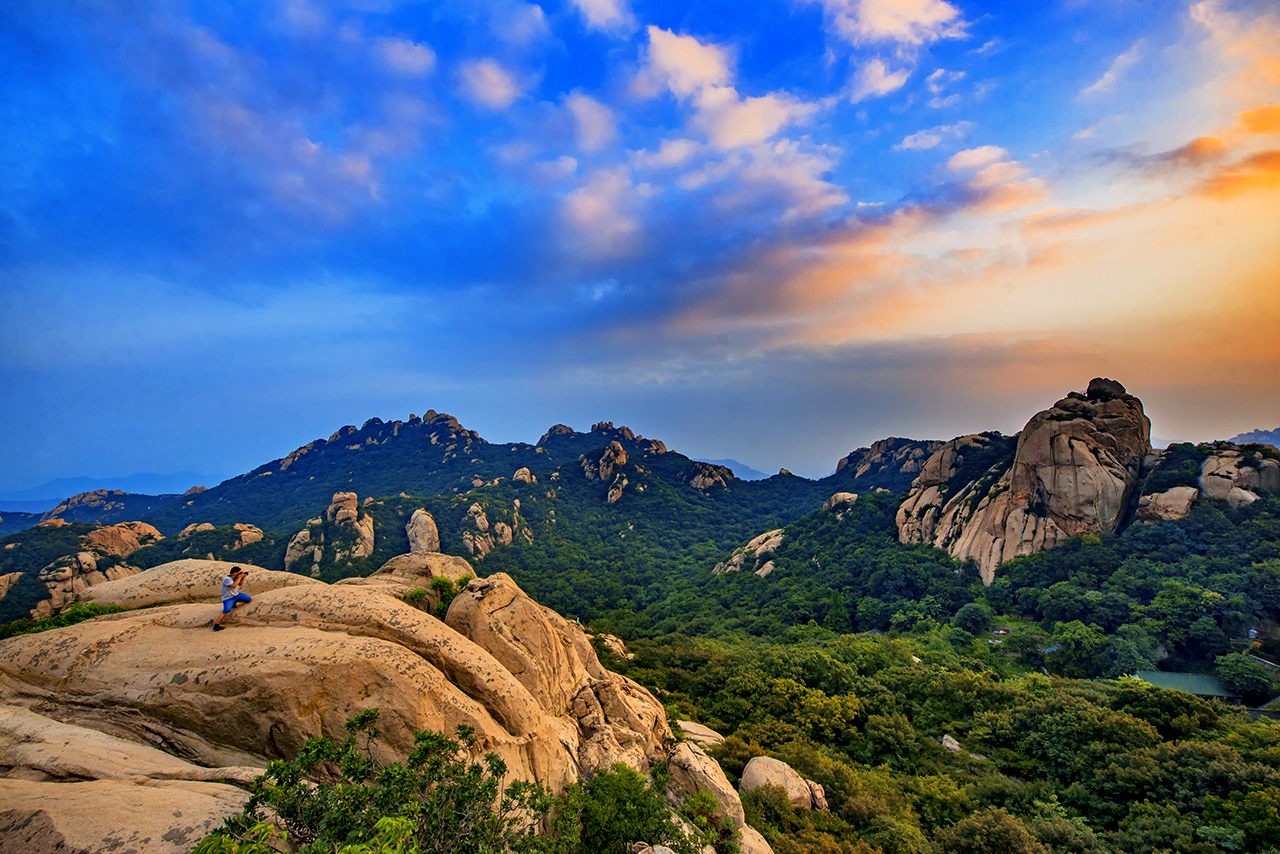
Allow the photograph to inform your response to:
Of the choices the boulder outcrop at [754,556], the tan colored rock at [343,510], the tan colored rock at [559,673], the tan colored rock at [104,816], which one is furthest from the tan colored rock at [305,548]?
the tan colored rock at [104,816]

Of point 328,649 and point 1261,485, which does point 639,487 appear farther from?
point 328,649

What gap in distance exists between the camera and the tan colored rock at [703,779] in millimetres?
15625

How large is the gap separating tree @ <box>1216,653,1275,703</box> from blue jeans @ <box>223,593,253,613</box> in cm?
5725

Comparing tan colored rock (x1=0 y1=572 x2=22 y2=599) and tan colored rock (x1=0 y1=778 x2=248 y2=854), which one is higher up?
tan colored rock (x1=0 y1=778 x2=248 y2=854)

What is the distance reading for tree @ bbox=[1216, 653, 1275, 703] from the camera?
31.2 meters

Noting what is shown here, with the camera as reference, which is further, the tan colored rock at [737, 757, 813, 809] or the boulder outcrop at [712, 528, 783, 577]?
the boulder outcrop at [712, 528, 783, 577]

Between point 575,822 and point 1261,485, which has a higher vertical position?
point 1261,485

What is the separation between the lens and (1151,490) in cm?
5088

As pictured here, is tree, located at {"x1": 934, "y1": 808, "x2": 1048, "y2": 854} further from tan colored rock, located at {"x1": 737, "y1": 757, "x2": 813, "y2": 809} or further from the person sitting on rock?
the person sitting on rock

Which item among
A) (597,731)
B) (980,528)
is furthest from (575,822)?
(980,528)

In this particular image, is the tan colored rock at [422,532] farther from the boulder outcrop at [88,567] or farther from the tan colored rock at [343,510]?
the boulder outcrop at [88,567]

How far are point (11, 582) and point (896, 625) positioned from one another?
→ 320 ft

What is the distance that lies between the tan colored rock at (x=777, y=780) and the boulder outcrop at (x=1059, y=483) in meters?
48.7

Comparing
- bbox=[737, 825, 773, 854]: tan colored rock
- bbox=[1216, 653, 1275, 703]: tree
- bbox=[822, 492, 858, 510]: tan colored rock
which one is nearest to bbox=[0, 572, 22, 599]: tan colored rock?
bbox=[737, 825, 773, 854]: tan colored rock
